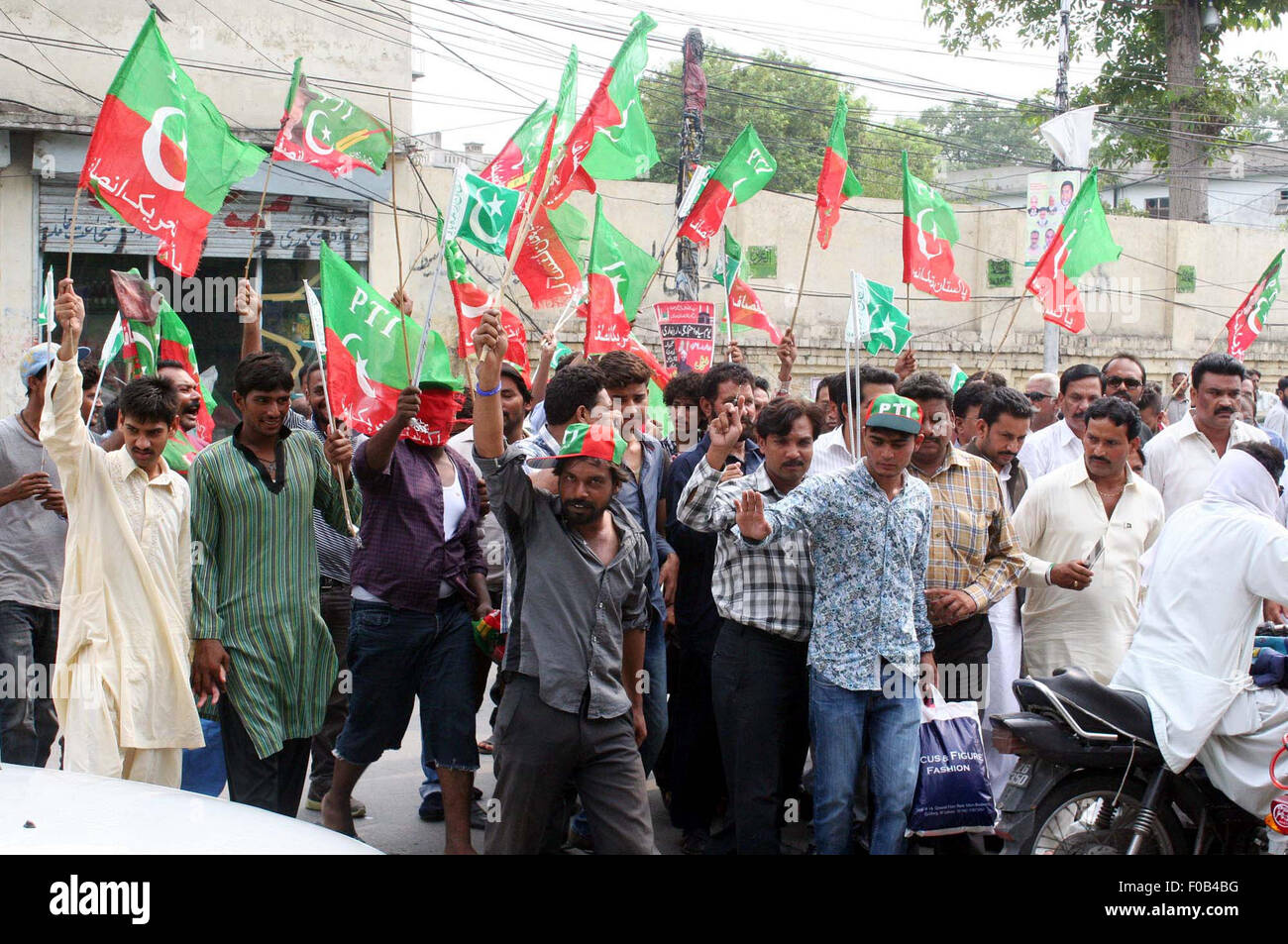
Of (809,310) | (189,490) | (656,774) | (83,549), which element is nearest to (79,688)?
(83,549)

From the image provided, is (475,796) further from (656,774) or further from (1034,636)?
(1034,636)

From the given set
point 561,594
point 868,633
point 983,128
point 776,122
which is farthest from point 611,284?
point 983,128

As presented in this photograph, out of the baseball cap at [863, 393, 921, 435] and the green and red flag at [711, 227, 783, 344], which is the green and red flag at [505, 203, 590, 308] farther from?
the baseball cap at [863, 393, 921, 435]

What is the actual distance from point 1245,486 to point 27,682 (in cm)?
496

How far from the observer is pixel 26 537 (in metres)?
5.76

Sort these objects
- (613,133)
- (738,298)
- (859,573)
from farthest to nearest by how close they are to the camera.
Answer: (738,298)
(613,133)
(859,573)

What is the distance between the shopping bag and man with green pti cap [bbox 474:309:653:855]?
3.68 ft

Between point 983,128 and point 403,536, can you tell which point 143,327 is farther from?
point 983,128

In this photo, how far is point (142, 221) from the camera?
5715 millimetres

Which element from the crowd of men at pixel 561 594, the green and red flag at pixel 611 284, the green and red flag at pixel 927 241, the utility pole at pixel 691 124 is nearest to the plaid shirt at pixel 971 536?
the crowd of men at pixel 561 594

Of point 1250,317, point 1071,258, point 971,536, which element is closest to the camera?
point 971,536

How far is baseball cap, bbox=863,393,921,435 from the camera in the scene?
4633mm
